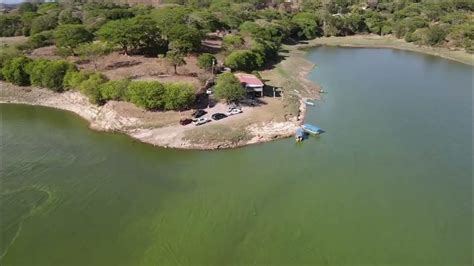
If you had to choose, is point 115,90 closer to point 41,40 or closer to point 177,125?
point 177,125

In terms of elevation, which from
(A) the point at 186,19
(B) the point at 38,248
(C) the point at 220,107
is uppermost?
(A) the point at 186,19

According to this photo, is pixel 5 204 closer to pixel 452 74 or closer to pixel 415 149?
pixel 415 149

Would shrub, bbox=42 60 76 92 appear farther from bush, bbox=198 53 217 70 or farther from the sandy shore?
bush, bbox=198 53 217 70

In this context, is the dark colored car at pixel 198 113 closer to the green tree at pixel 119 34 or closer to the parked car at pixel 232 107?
the parked car at pixel 232 107

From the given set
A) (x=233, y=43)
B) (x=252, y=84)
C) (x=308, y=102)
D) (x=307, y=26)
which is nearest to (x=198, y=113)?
(x=252, y=84)

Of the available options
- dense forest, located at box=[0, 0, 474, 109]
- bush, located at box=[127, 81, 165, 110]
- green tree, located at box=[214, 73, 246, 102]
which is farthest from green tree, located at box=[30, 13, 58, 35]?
green tree, located at box=[214, 73, 246, 102]

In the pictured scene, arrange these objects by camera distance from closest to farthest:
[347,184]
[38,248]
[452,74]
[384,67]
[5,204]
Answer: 1. [38,248]
2. [5,204]
3. [347,184]
4. [452,74]
5. [384,67]

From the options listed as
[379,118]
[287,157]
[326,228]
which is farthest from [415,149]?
[326,228]
